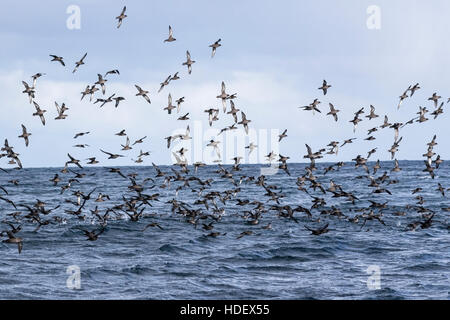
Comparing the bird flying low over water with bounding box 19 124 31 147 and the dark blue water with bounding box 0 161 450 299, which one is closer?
the dark blue water with bounding box 0 161 450 299

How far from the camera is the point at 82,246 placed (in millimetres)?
41250

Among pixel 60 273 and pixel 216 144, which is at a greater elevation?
pixel 216 144

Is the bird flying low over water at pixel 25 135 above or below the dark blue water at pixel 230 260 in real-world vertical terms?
above

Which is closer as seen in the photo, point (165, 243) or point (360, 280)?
point (360, 280)

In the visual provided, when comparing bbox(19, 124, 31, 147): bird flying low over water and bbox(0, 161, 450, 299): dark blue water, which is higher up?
bbox(19, 124, 31, 147): bird flying low over water

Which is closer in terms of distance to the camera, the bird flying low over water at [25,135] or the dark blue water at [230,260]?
the dark blue water at [230,260]

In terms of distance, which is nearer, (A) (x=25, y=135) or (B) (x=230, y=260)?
(B) (x=230, y=260)

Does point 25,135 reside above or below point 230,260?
above
